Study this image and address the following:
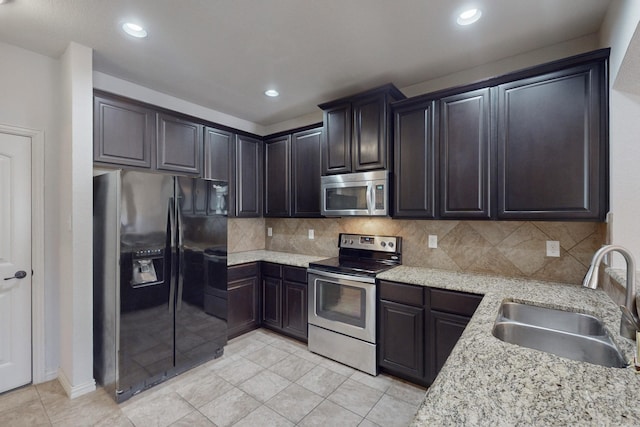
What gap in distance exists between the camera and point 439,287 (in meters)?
2.22

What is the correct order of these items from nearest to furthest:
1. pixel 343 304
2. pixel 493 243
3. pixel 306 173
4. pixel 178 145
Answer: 1. pixel 493 243
2. pixel 343 304
3. pixel 178 145
4. pixel 306 173

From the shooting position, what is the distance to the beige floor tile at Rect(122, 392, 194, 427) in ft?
6.58

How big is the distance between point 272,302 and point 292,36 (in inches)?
106

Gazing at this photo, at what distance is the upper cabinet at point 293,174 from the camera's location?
3.43 m

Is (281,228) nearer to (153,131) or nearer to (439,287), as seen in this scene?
(153,131)

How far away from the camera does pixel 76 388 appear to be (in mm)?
2260

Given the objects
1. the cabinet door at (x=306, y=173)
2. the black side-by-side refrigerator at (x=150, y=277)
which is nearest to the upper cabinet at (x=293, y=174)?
the cabinet door at (x=306, y=173)

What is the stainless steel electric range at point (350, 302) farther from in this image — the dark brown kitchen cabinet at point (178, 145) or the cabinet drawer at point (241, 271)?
the dark brown kitchen cabinet at point (178, 145)

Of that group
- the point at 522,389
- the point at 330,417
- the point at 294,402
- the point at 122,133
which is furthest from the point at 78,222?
the point at 522,389

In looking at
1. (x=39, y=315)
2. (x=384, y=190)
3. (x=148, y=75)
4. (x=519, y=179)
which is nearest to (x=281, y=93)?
(x=148, y=75)

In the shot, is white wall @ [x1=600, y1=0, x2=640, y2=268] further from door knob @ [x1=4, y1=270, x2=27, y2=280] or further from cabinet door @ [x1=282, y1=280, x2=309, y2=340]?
door knob @ [x1=4, y1=270, x2=27, y2=280]

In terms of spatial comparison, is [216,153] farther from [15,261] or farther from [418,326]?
[418,326]

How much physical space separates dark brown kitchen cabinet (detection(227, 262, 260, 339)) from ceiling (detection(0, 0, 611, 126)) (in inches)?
79.8

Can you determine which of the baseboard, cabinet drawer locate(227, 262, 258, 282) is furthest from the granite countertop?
the baseboard
